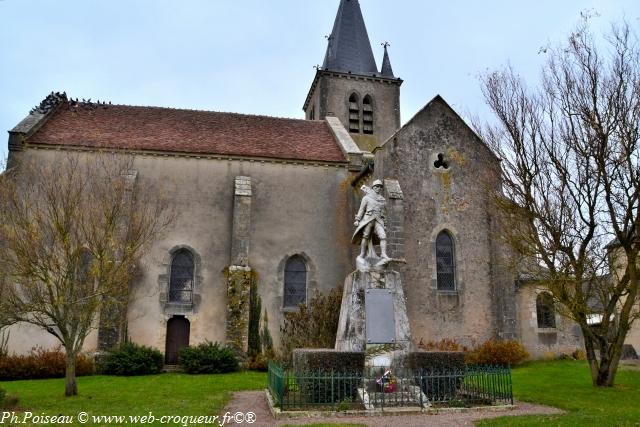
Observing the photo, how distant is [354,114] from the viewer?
101 ft

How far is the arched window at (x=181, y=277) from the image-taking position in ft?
64.0

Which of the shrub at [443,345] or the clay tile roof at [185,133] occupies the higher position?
the clay tile roof at [185,133]

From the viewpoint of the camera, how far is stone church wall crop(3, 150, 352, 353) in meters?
19.2

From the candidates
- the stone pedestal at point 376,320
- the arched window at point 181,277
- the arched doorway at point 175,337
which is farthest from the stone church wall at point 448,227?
the arched doorway at point 175,337

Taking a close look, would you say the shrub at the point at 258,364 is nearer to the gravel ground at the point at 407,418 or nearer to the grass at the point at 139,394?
the grass at the point at 139,394

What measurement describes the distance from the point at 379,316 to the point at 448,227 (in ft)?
32.7

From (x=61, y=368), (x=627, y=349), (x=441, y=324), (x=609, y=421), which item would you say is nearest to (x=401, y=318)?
(x=609, y=421)

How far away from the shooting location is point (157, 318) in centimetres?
1898

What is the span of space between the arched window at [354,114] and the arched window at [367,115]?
36 centimetres

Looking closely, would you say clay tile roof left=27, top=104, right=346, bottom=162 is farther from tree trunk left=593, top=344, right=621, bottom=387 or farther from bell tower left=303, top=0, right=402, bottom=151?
tree trunk left=593, top=344, right=621, bottom=387

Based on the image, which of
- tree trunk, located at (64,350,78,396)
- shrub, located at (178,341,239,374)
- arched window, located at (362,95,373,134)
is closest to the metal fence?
tree trunk, located at (64,350,78,396)

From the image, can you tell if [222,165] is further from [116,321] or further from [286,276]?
[116,321]

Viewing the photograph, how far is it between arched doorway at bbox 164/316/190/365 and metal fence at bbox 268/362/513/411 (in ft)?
31.7

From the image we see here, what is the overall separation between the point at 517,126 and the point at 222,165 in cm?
1111
